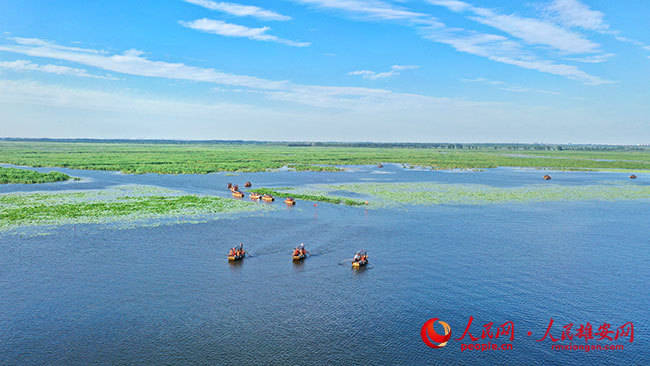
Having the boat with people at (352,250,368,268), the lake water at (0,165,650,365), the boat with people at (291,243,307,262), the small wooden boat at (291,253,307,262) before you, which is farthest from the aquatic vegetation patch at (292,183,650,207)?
the small wooden boat at (291,253,307,262)

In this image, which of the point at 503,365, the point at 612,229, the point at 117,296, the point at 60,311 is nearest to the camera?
the point at 503,365

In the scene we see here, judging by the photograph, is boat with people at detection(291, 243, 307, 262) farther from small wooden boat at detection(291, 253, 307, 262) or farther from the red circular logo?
the red circular logo

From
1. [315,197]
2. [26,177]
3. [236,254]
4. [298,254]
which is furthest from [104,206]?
[26,177]

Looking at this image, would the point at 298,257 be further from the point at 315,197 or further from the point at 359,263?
the point at 315,197

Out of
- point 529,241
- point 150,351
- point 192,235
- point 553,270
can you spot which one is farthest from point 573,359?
point 192,235

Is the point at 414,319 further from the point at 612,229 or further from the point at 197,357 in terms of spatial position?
the point at 612,229

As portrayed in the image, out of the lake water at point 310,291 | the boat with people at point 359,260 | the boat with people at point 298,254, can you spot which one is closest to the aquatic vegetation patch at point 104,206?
the lake water at point 310,291
